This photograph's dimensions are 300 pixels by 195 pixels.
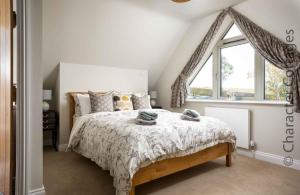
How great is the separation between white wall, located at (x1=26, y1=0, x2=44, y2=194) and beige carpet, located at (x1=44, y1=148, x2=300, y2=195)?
318 millimetres

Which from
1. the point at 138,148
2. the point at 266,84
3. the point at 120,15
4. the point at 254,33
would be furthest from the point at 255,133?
the point at 120,15

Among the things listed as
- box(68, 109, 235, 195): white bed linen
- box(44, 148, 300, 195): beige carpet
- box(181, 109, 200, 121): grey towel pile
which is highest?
box(181, 109, 200, 121): grey towel pile

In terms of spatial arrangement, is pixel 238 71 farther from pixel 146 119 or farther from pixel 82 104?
pixel 82 104

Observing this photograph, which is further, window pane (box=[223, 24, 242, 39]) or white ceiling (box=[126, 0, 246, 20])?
window pane (box=[223, 24, 242, 39])

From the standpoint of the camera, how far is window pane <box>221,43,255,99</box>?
10.9 ft

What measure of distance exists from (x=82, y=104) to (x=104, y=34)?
134 centimetres

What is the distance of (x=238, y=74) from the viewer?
3.54 m

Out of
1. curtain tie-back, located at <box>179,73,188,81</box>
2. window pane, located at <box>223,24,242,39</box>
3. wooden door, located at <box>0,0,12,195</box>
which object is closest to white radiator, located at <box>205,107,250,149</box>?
curtain tie-back, located at <box>179,73,188,81</box>

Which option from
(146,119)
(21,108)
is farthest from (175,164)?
(21,108)

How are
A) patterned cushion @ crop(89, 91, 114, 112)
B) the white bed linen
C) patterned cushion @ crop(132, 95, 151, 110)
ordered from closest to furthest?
the white bed linen → patterned cushion @ crop(89, 91, 114, 112) → patterned cushion @ crop(132, 95, 151, 110)

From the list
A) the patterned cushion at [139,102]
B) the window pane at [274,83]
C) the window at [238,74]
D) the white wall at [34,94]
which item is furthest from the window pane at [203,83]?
the white wall at [34,94]

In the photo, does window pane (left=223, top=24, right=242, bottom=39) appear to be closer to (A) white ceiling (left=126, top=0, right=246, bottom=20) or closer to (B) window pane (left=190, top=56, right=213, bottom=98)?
(A) white ceiling (left=126, top=0, right=246, bottom=20)

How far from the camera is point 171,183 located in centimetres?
220

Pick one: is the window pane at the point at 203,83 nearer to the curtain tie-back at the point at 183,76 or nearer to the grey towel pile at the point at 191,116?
the curtain tie-back at the point at 183,76
